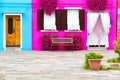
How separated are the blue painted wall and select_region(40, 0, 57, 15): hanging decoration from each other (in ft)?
2.94

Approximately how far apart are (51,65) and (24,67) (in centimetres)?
147

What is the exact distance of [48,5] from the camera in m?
30.7

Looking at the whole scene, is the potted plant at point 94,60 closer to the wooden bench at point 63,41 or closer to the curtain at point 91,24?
the wooden bench at point 63,41

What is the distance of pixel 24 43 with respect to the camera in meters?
30.9

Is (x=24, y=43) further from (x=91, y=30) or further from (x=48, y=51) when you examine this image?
(x=91, y=30)

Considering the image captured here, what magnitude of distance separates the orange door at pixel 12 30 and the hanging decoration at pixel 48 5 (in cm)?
194

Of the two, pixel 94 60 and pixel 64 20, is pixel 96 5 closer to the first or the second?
pixel 64 20

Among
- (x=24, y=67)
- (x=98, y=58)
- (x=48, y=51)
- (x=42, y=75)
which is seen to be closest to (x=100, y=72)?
(x=98, y=58)

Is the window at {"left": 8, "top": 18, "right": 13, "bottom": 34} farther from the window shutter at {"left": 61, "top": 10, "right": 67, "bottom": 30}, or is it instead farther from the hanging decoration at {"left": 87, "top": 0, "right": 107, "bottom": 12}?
the hanging decoration at {"left": 87, "top": 0, "right": 107, "bottom": 12}

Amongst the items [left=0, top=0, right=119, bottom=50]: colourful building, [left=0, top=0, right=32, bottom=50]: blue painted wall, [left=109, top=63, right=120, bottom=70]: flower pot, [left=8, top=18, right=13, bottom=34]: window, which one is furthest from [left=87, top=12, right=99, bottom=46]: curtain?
[left=109, top=63, right=120, bottom=70]: flower pot

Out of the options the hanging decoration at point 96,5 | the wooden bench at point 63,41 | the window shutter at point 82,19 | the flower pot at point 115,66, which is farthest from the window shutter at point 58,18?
the flower pot at point 115,66

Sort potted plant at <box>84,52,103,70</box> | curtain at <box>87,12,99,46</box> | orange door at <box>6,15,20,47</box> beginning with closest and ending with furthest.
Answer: potted plant at <box>84,52,103,70</box>
curtain at <box>87,12,99,46</box>
orange door at <box>6,15,20,47</box>

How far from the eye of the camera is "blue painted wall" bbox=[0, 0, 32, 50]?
30594mm

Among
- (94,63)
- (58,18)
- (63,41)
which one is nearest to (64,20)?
(58,18)
